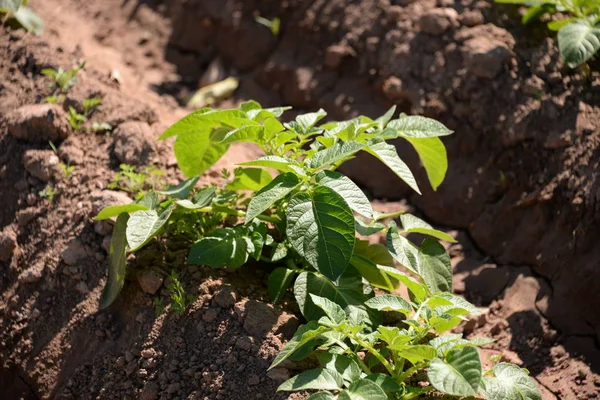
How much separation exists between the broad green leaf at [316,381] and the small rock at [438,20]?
86.6 inches

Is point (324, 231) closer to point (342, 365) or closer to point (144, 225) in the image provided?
point (342, 365)

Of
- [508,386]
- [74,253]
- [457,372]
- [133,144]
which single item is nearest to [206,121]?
[133,144]

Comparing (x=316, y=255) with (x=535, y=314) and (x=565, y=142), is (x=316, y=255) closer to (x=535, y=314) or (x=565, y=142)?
(x=535, y=314)

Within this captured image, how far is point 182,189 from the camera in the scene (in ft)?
9.29

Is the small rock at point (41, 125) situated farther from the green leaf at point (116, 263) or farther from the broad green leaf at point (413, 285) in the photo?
the broad green leaf at point (413, 285)

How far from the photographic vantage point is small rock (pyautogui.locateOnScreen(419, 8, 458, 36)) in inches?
146

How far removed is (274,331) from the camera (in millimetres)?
2508

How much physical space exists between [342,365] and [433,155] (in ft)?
3.34

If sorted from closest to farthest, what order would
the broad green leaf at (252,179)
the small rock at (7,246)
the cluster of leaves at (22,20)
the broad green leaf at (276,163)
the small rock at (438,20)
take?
the broad green leaf at (276,163)
the broad green leaf at (252,179)
the small rock at (7,246)
the small rock at (438,20)
the cluster of leaves at (22,20)

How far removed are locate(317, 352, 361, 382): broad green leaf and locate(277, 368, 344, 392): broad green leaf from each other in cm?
3

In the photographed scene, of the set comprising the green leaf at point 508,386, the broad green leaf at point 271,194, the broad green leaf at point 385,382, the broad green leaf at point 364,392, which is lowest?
the green leaf at point 508,386

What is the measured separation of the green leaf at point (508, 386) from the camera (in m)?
2.21

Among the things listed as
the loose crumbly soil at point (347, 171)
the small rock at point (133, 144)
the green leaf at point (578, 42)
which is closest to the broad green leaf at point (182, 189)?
the loose crumbly soil at point (347, 171)

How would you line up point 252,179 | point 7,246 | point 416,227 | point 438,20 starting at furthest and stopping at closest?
point 438,20 < point 7,246 < point 252,179 < point 416,227
